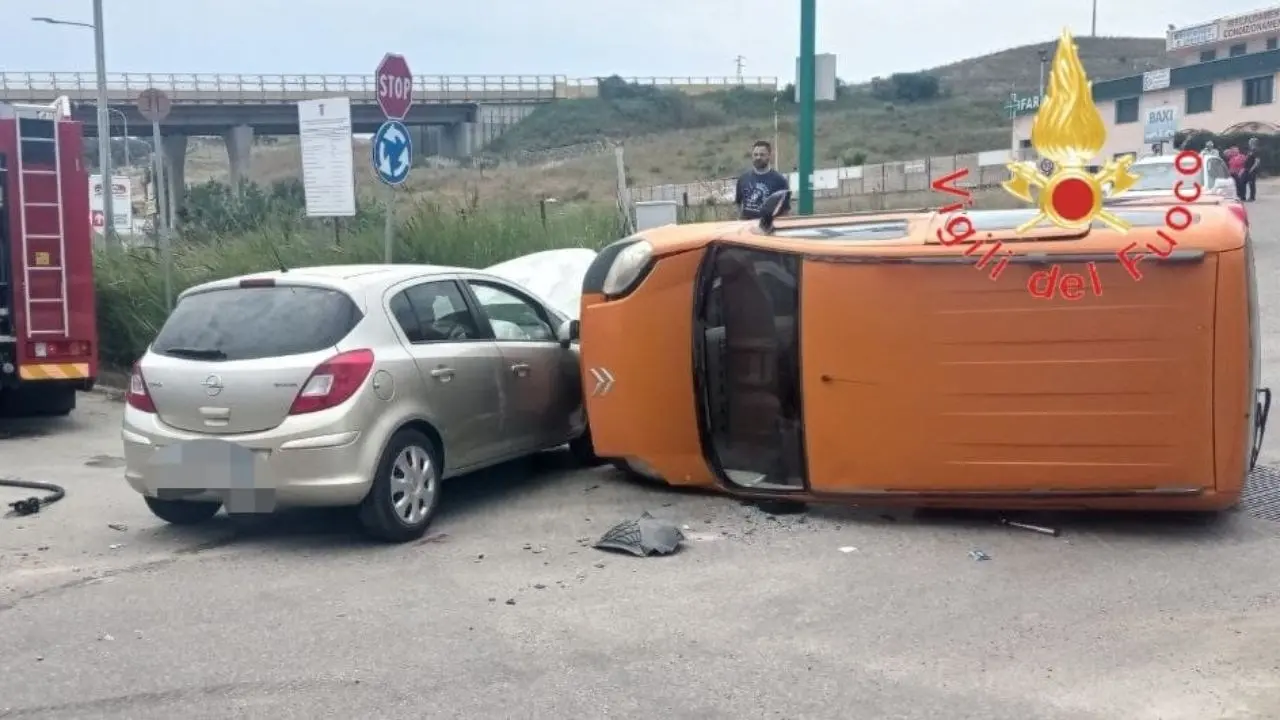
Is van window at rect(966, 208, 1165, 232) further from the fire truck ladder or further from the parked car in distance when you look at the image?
the fire truck ladder

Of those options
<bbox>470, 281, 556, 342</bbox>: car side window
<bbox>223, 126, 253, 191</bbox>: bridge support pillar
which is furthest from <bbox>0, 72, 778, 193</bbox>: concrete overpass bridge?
<bbox>470, 281, 556, 342</bbox>: car side window

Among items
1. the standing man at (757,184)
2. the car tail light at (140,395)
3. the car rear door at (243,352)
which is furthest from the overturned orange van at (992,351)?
the standing man at (757,184)

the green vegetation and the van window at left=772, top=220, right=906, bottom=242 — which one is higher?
the green vegetation

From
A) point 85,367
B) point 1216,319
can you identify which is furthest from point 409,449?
point 85,367

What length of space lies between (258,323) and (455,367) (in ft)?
3.95

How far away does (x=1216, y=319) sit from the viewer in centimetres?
648

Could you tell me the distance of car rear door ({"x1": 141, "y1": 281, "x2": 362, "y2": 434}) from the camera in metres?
6.93

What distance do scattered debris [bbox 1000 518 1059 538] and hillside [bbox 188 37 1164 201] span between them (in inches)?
1461

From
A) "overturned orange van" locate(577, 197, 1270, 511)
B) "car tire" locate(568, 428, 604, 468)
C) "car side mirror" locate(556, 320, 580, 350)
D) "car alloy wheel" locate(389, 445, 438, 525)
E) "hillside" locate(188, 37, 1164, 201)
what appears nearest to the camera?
"overturned orange van" locate(577, 197, 1270, 511)

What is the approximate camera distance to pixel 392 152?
39.4 ft

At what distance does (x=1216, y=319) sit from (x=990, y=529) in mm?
1642

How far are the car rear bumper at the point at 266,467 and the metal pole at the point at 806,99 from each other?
229 inches

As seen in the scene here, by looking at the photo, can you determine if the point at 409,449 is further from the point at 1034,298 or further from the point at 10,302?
the point at 10,302

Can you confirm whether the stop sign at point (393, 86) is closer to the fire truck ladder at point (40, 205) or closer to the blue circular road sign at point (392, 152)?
the blue circular road sign at point (392, 152)
